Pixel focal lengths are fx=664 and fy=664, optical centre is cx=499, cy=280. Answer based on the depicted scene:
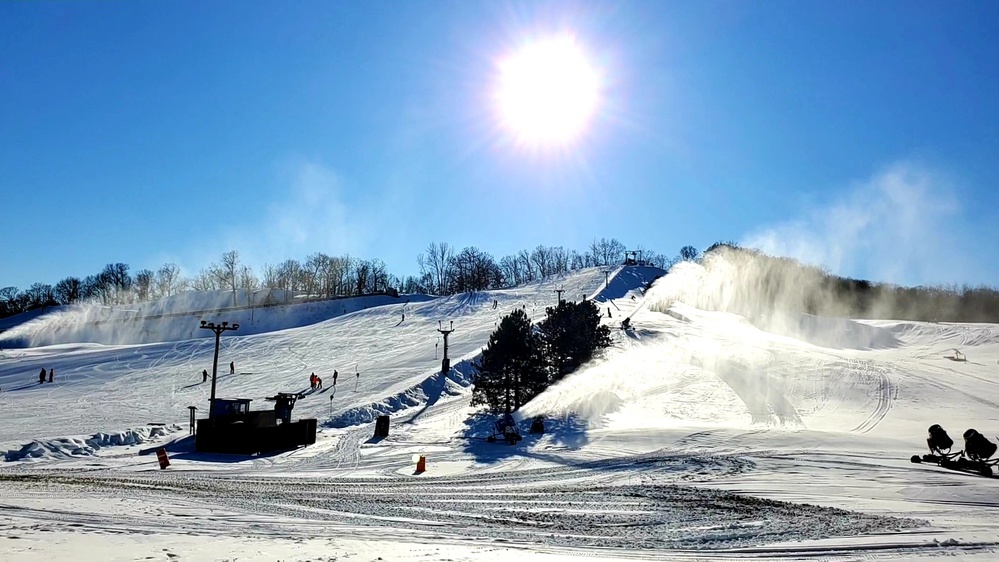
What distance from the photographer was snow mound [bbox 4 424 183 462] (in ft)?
88.6

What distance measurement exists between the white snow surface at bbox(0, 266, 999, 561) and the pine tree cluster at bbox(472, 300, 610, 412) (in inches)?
47.9

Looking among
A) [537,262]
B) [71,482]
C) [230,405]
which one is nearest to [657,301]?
[230,405]

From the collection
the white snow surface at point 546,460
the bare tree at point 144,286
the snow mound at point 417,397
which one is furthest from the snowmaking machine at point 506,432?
the bare tree at point 144,286

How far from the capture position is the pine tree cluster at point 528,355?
1337 inches

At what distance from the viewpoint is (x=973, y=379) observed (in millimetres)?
42188

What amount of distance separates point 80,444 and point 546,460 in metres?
21.1

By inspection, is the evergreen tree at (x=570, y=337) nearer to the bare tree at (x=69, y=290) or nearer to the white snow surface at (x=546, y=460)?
the white snow surface at (x=546, y=460)

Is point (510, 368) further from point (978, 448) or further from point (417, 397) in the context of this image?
point (978, 448)

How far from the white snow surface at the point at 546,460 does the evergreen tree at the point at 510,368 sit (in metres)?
1.19

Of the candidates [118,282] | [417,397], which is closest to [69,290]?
[118,282]

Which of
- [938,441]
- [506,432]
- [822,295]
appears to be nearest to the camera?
[938,441]


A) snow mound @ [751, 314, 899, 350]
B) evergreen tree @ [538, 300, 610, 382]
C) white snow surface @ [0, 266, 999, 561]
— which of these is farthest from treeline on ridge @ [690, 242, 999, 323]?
evergreen tree @ [538, 300, 610, 382]

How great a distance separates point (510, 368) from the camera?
34344mm

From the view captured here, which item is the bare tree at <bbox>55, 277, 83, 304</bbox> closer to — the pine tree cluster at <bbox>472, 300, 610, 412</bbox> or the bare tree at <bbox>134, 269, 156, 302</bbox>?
the bare tree at <bbox>134, 269, 156, 302</bbox>
